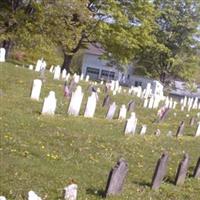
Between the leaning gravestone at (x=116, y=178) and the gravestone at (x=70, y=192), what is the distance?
1214 millimetres

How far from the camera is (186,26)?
65.6 meters

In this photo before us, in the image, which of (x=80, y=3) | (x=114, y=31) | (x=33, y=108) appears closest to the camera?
(x=33, y=108)

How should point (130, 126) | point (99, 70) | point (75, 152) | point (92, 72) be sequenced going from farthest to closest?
point (92, 72) < point (99, 70) < point (130, 126) < point (75, 152)

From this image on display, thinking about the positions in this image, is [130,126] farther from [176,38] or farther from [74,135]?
[176,38]

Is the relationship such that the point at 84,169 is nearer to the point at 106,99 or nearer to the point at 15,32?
the point at 106,99

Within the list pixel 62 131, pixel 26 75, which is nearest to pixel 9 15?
pixel 26 75

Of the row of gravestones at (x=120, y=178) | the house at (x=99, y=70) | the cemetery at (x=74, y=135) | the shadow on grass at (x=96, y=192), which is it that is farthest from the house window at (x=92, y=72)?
the shadow on grass at (x=96, y=192)

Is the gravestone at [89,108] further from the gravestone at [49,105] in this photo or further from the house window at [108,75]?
the house window at [108,75]

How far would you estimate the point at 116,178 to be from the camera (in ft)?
36.0

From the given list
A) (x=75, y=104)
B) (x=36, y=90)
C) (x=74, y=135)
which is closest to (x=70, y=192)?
(x=74, y=135)

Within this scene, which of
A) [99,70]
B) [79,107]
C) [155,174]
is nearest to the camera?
[155,174]

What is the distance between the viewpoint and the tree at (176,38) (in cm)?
6588

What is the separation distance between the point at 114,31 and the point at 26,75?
24853 mm

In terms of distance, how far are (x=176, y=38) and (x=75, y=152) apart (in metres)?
54.3
